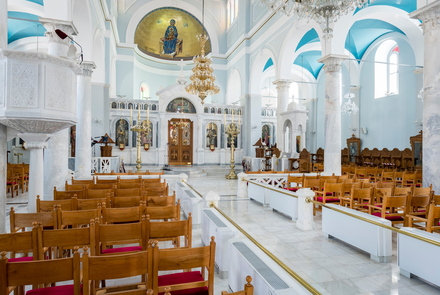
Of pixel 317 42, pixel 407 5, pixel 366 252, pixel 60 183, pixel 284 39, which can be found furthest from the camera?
pixel 317 42

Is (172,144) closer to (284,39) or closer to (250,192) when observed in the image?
(284,39)

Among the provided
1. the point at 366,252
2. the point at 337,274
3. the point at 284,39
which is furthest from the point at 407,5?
the point at 337,274

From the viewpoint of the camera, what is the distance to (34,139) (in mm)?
4098

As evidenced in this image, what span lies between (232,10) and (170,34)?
5.41 meters

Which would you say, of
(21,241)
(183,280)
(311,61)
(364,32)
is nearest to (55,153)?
(21,241)

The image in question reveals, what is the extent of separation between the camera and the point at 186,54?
2425 cm

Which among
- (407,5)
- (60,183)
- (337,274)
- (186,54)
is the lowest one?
(337,274)

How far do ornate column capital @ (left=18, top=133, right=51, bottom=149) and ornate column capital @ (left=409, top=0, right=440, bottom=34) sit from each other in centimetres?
864

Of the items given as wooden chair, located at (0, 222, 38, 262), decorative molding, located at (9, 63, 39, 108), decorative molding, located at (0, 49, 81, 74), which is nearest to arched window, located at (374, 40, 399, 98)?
decorative molding, located at (0, 49, 81, 74)

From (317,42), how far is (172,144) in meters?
11.6

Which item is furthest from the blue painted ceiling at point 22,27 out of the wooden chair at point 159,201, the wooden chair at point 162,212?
the wooden chair at point 162,212

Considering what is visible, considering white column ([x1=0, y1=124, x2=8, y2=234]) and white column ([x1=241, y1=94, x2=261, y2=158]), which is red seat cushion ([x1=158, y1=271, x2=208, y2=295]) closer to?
white column ([x1=0, y1=124, x2=8, y2=234])

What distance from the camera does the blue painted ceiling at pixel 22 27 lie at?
12.8 meters

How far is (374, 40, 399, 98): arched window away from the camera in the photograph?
16.2 m
